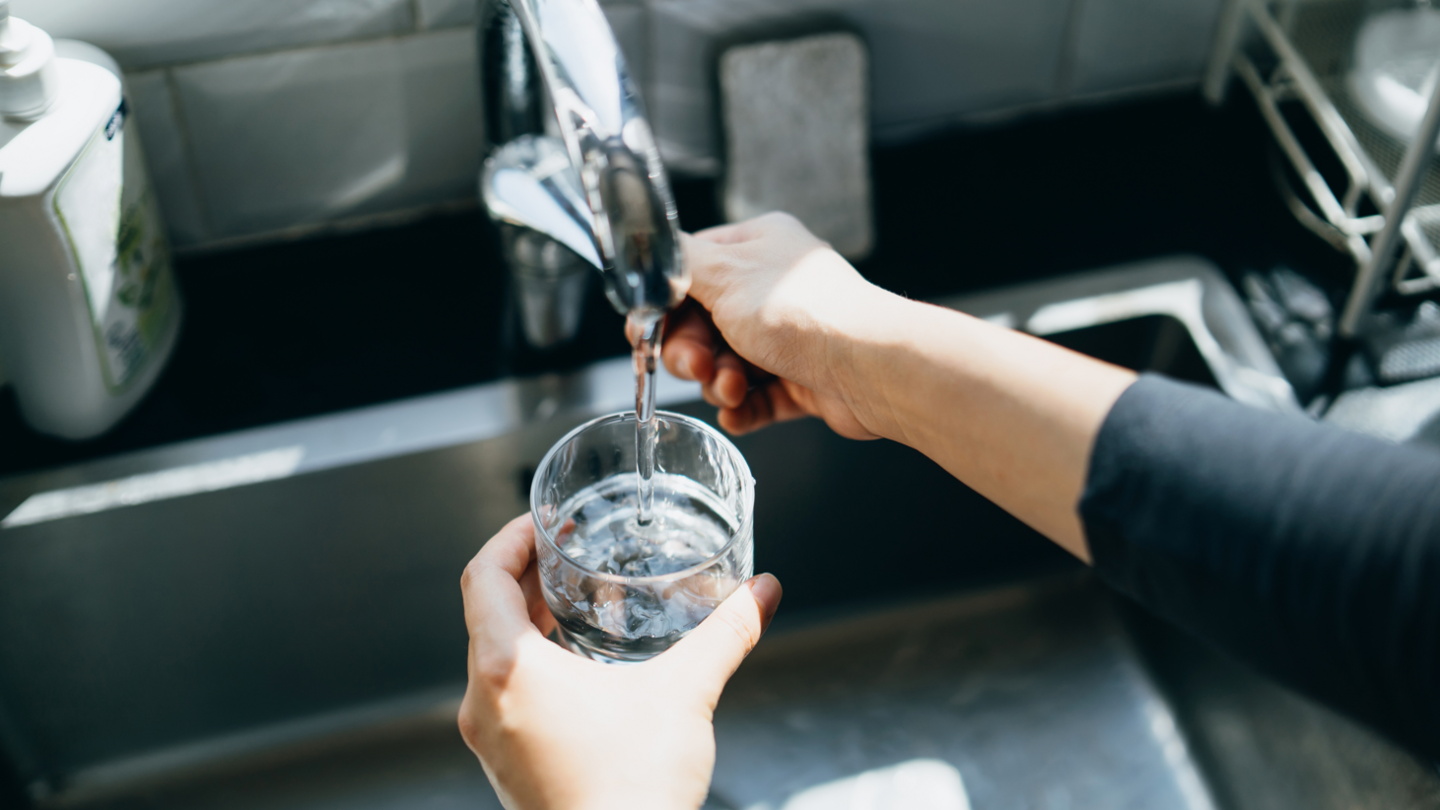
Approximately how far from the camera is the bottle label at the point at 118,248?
0.61 m

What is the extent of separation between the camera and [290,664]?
0.76 meters

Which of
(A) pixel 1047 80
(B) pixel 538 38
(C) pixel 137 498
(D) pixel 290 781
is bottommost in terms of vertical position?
(D) pixel 290 781

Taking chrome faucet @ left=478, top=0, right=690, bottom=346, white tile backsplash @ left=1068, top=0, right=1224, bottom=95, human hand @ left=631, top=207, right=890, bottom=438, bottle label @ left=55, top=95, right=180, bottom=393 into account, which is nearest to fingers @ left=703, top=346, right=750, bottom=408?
human hand @ left=631, top=207, right=890, bottom=438

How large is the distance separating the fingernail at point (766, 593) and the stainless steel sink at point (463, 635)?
0.70ft

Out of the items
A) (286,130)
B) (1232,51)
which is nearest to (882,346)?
(286,130)

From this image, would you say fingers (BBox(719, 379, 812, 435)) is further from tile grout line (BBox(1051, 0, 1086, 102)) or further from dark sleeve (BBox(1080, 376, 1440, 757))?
tile grout line (BBox(1051, 0, 1086, 102))

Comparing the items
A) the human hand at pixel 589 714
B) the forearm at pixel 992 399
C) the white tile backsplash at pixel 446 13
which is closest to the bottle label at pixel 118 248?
the white tile backsplash at pixel 446 13

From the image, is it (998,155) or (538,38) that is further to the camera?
(998,155)

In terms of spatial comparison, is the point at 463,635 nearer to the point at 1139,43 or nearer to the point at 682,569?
the point at 682,569

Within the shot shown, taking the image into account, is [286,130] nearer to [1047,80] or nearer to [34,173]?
[34,173]

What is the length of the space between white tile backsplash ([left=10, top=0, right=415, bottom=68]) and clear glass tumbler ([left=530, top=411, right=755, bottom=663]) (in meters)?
0.36

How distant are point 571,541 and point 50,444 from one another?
0.35 meters

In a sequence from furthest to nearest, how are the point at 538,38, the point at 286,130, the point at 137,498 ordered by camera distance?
the point at 286,130 → the point at 137,498 → the point at 538,38

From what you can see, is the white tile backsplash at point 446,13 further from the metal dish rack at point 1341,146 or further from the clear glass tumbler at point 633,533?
the metal dish rack at point 1341,146
